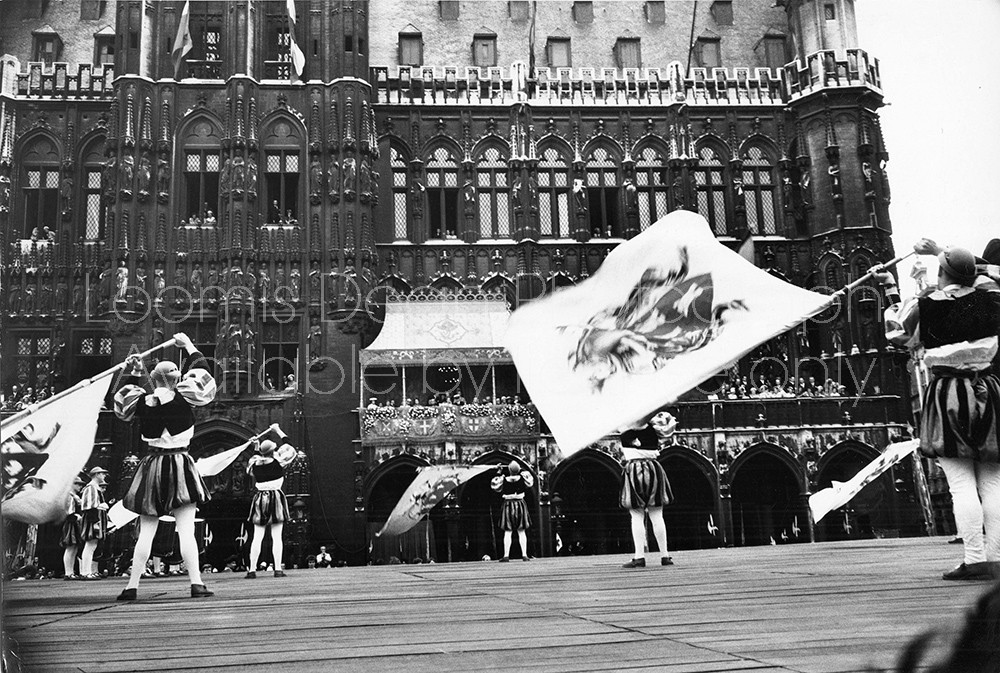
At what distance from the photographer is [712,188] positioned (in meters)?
16.1

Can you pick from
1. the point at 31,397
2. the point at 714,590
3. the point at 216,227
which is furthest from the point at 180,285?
the point at 714,590

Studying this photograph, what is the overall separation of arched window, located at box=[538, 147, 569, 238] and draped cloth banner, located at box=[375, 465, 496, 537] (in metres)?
5.27

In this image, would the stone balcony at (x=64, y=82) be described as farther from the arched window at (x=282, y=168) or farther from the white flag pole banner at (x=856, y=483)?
the white flag pole banner at (x=856, y=483)

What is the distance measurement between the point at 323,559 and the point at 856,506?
11.1 m

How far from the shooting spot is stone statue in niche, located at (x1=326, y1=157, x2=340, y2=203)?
74.7ft

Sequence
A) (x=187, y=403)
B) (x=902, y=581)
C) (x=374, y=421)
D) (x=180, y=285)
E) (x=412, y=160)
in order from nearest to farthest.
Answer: (x=902, y=581)
(x=187, y=403)
(x=374, y=421)
(x=180, y=285)
(x=412, y=160)

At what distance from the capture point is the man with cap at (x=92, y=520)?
13789mm

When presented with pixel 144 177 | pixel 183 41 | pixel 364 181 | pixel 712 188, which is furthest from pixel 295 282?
pixel 712 188

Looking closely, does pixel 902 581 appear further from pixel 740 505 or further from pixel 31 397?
pixel 740 505

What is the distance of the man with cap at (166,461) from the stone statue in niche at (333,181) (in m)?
15.5

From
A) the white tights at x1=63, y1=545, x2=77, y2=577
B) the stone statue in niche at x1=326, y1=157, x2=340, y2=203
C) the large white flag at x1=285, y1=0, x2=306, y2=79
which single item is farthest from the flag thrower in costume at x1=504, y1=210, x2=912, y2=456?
the stone statue in niche at x1=326, y1=157, x2=340, y2=203

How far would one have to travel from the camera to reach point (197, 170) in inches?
893

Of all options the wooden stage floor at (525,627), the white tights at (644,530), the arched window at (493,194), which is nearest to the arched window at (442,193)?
the arched window at (493,194)

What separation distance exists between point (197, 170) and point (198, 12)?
367cm
